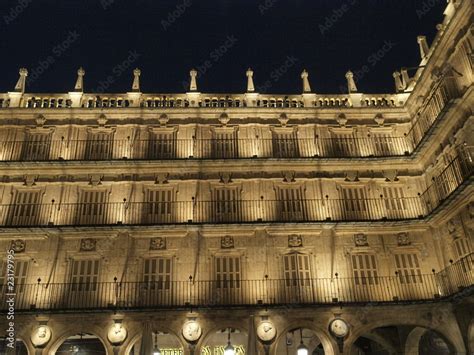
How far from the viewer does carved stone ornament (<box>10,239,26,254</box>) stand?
2153cm

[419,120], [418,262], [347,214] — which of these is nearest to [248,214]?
[347,214]

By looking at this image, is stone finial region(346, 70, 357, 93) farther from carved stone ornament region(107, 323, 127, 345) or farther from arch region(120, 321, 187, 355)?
carved stone ornament region(107, 323, 127, 345)

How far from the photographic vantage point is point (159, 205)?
22.9 m

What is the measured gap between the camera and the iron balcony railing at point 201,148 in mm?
23625

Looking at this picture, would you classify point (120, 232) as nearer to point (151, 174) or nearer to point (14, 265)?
point (151, 174)

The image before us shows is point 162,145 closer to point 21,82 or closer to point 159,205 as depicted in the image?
point 159,205

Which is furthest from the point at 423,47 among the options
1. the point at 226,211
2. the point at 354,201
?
the point at 226,211

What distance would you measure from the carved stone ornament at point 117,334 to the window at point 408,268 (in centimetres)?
1273

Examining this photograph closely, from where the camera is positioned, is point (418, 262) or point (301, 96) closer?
point (418, 262)

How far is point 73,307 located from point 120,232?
3.84 metres

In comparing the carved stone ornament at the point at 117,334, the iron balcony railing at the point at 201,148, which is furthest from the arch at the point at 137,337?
the iron balcony railing at the point at 201,148

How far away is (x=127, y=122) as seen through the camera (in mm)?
24688

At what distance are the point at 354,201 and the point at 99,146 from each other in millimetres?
13220

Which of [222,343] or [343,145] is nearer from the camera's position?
[222,343]
